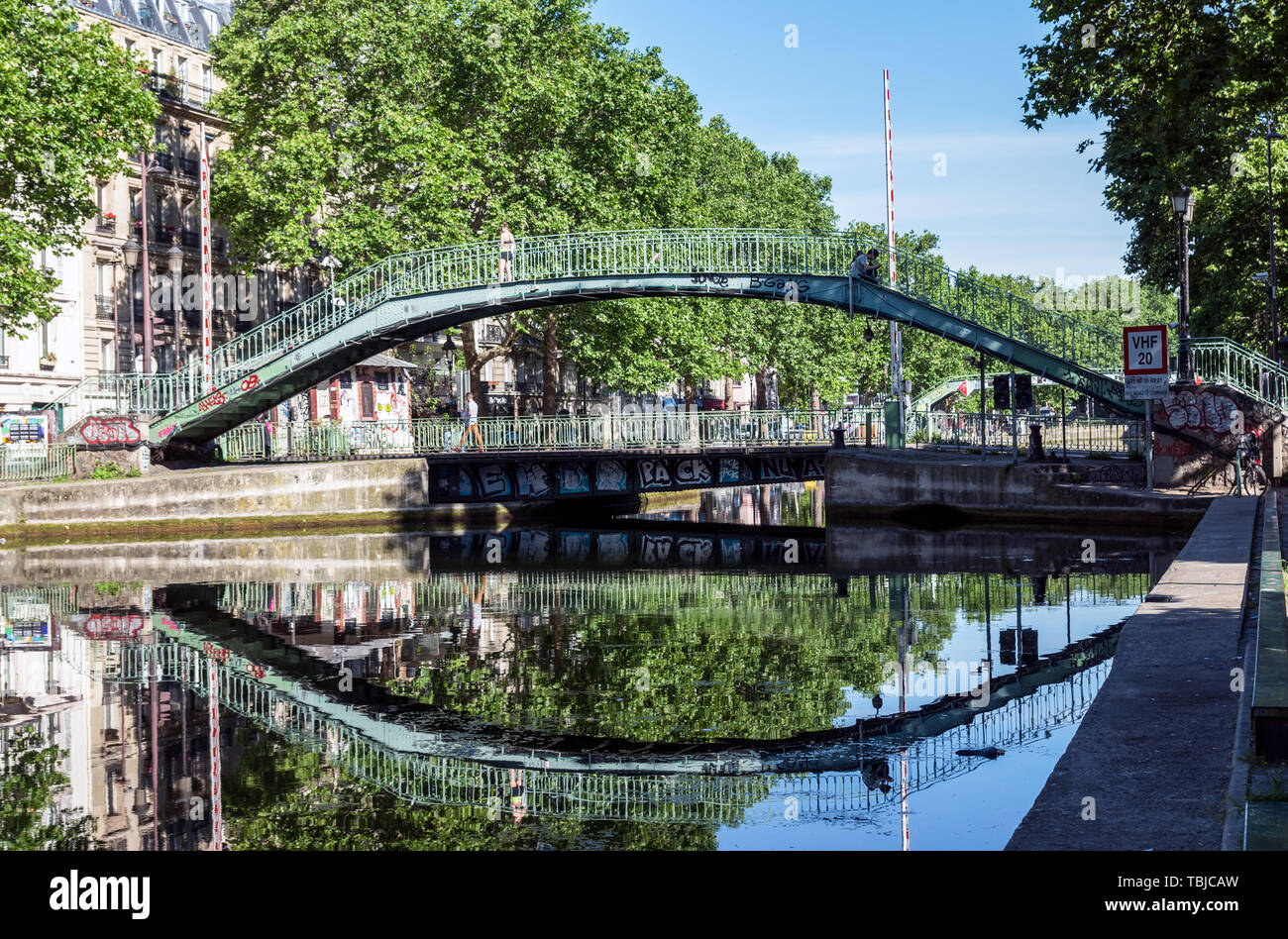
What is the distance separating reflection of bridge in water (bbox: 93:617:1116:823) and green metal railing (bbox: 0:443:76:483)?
75.8ft

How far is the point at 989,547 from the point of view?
25.5 metres

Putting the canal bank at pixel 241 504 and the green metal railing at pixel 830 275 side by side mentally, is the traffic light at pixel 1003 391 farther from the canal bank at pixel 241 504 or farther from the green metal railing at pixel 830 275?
the canal bank at pixel 241 504

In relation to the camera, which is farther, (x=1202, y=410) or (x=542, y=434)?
(x=542, y=434)

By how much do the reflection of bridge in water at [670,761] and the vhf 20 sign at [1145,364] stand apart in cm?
1453

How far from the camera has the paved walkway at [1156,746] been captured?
20.0ft

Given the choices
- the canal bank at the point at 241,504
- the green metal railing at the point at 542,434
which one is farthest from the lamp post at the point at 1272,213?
the canal bank at the point at 241,504

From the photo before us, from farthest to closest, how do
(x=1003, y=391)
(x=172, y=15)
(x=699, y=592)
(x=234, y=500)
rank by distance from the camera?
(x=172, y=15) < (x=234, y=500) < (x=1003, y=391) < (x=699, y=592)

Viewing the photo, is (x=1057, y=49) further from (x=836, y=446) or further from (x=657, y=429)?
(x=657, y=429)

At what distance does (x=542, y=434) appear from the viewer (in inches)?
1513

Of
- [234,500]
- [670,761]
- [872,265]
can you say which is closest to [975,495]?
[872,265]

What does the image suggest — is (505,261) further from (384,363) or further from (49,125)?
(384,363)

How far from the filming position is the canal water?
814 centimetres

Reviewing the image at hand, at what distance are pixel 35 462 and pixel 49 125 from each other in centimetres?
771

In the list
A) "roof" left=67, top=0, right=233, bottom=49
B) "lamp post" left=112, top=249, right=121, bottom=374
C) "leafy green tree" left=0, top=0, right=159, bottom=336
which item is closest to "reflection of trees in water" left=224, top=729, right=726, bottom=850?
"leafy green tree" left=0, top=0, right=159, bottom=336
